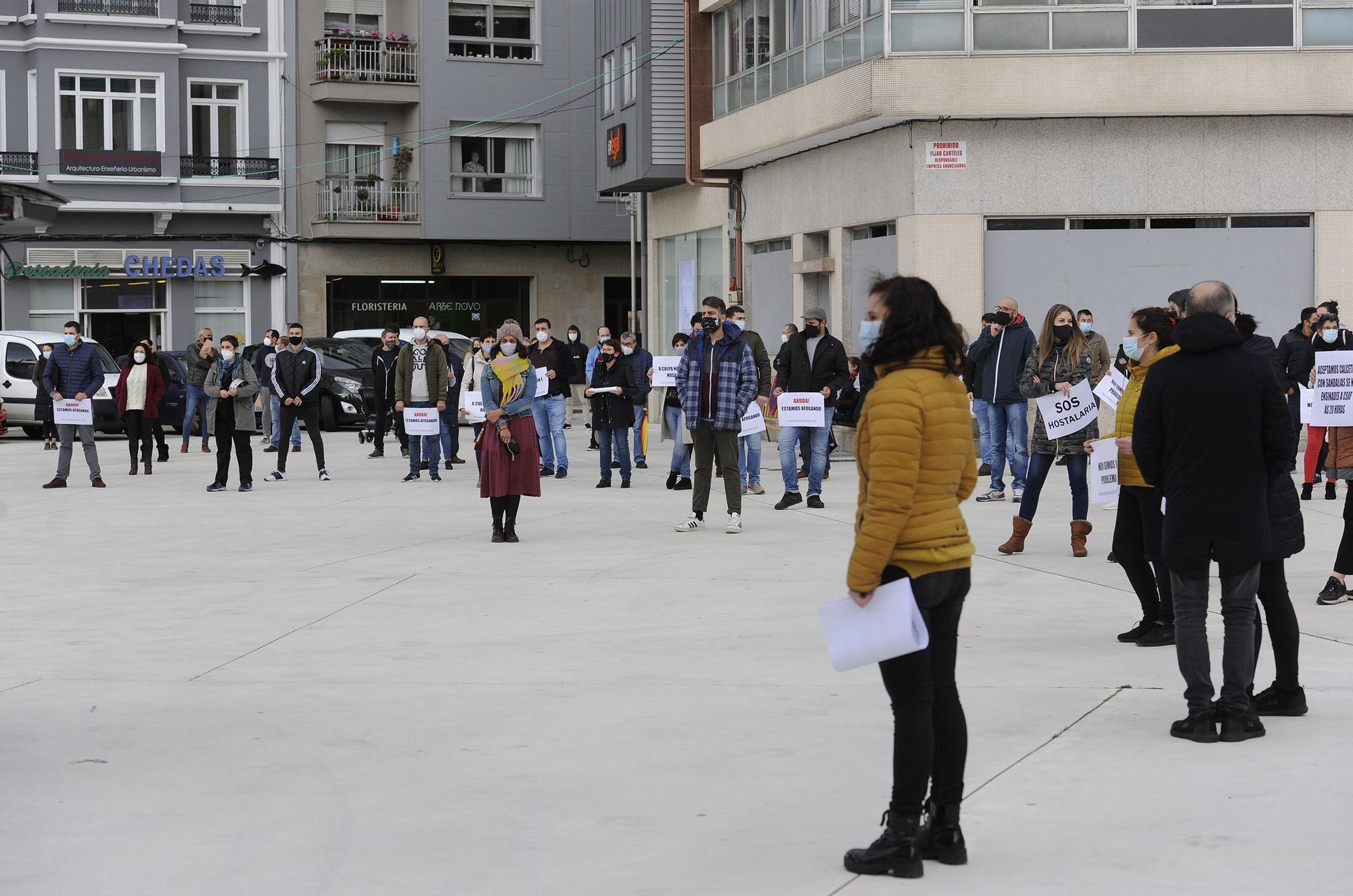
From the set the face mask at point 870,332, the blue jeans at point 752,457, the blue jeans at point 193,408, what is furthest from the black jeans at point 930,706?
the blue jeans at point 193,408

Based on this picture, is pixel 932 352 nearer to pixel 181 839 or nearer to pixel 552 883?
pixel 552 883

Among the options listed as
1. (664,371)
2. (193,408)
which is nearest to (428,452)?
(664,371)

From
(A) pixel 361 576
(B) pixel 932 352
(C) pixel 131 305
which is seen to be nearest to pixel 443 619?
(A) pixel 361 576

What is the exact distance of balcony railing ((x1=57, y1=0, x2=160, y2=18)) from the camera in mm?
38578

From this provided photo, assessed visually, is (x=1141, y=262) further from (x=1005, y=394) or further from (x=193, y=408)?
(x=193, y=408)

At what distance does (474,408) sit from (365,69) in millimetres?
24226

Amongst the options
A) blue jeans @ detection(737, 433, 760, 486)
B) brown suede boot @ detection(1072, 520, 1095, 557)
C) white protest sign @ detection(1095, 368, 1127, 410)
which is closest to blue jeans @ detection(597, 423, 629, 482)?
blue jeans @ detection(737, 433, 760, 486)

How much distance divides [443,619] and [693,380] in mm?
4878

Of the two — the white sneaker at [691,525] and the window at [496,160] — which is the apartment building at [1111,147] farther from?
the window at [496,160]

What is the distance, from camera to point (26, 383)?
96.7ft

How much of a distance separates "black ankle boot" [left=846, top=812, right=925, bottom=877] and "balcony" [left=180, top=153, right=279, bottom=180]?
37.8m

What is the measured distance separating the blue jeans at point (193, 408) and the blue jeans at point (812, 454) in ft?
40.5

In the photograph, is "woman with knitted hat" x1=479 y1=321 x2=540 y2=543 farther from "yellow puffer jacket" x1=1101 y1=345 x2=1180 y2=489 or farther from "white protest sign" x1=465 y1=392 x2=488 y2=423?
"yellow puffer jacket" x1=1101 y1=345 x2=1180 y2=489

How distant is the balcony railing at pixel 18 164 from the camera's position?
127 feet
